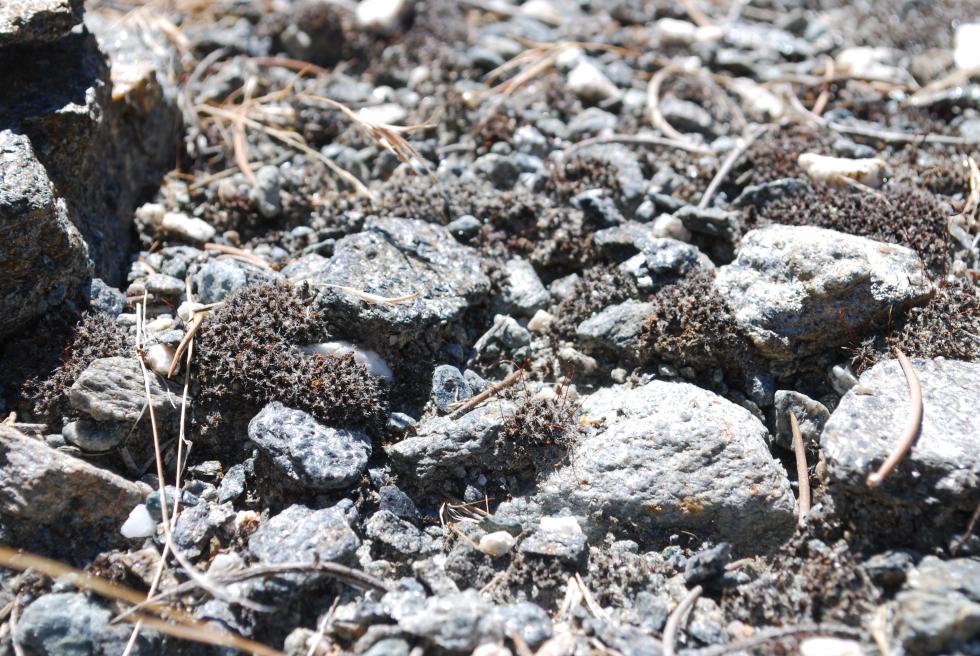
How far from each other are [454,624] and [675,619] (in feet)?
4.15

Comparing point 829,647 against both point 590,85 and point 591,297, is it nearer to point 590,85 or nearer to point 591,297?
point 591,297

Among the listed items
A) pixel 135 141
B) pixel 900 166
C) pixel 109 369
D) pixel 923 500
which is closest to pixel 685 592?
pixel 923 500

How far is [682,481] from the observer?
4934 millimetres

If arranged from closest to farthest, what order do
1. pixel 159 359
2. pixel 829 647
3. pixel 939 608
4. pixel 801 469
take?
pixel 939 608 < pixel 829 647 < pixel 801 469 < pixel 159 359

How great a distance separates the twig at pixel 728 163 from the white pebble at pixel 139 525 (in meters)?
4.75

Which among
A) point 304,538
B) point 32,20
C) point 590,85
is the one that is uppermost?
point 32,20

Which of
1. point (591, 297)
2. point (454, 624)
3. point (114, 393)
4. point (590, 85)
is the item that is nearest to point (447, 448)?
point (454, 624)

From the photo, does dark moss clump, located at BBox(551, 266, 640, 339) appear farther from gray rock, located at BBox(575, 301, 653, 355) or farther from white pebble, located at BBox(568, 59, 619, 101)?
white pebble, located at BBox(568, 59, 619, 101)

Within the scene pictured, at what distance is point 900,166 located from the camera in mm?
6867

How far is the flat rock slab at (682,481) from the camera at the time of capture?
192 inches

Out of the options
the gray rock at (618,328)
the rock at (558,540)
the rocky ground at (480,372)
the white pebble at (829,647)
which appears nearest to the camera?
the white pebble at (829,647)

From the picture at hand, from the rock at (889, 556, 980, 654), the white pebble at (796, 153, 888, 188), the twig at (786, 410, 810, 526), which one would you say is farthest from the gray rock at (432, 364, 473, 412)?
the white pebble at (796, 153, 888, 188)

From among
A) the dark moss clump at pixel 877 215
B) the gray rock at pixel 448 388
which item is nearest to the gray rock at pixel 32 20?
the gray rock at pixel 448 388

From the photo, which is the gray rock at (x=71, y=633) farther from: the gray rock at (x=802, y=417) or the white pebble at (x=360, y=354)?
the gray rock at (x=802, y=417)
